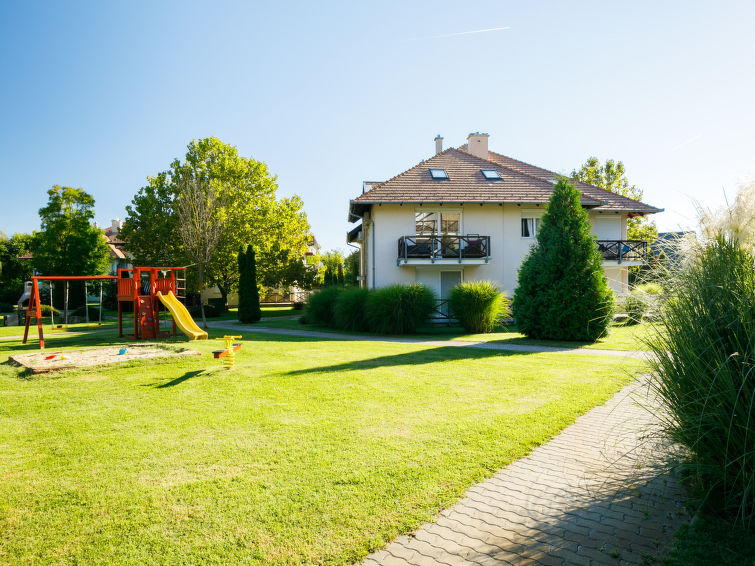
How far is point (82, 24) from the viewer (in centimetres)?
1148

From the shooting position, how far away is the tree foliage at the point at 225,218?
2695 cm

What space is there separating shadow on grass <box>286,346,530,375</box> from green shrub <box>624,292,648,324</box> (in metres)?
5.57

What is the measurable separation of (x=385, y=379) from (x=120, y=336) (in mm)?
11776

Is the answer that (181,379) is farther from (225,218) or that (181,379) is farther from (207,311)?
(207,311)

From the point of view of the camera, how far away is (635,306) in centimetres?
378

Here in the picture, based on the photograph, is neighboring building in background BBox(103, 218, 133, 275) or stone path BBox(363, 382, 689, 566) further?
neighboring building in background BBox(103, 218, 133, 275)

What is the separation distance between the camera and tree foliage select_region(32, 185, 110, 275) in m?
35.5

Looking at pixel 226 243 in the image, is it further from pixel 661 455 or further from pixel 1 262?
pixel 1 262

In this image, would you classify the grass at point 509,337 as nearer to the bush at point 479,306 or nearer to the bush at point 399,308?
the bush at point 479,306

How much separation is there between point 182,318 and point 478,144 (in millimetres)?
18800

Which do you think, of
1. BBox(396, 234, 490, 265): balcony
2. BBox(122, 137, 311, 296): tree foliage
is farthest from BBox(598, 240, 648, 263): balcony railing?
BBox(122, 137, 311, 296): tree foliage

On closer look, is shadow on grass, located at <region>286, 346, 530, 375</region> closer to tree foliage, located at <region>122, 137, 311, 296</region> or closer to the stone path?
the stone path

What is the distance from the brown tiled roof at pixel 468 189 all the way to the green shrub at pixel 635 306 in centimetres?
1528

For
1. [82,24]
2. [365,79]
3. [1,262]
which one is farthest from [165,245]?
[1,262]
